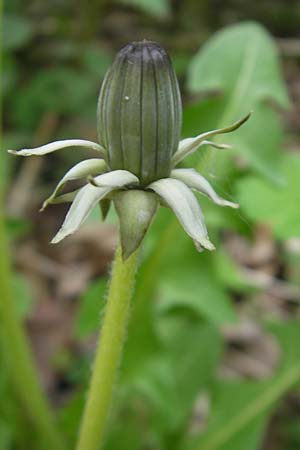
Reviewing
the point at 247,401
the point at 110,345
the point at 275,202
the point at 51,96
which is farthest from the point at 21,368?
the point at 51,96

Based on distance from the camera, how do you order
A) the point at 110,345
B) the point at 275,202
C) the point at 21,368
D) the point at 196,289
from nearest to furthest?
the point at 110,345 < the point at 275,202 < the point at 21,368 < the point at 196,289

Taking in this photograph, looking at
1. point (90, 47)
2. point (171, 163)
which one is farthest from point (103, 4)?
point (171, 163)

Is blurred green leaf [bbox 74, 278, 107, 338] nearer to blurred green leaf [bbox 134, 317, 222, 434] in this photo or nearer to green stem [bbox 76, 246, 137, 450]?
blurred green leaf [bbox 134, 317, 222, 434]

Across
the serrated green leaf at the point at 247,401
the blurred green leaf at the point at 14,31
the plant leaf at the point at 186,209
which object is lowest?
the serrated green leaf at the point at 247,401

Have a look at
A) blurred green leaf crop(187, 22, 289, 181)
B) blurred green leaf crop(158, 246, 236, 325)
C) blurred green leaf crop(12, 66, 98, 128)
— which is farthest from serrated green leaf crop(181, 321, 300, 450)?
blurred green leaf crop(12, 66, 98, 128)

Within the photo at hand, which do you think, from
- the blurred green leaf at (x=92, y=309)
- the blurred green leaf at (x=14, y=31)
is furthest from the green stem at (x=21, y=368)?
the blurred green leaf at (x=14, y=31)

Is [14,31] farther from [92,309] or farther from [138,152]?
[138,152]

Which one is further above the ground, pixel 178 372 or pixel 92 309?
pixel 92 309

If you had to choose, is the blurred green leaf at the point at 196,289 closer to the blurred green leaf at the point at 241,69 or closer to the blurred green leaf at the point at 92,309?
the blurred green leaf at the point at 92,309
